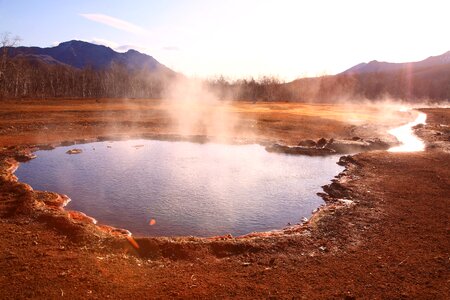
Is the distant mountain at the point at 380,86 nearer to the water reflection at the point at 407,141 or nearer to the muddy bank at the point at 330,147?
the water reflection at the point at 407,141

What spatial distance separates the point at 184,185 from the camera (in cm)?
1559

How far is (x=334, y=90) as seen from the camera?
114188 millimetres

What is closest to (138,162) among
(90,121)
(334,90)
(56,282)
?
(56,282)

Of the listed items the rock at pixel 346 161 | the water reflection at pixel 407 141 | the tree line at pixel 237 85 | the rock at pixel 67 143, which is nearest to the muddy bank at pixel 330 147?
the water reflection at pixel 407 141

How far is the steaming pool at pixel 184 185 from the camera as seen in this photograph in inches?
476

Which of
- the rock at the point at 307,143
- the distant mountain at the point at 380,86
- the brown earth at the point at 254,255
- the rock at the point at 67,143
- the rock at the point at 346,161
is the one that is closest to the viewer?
the brown earth at the point at 254,255

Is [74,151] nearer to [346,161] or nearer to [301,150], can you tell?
[301,150]

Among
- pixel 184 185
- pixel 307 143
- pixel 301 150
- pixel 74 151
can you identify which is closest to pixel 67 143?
pixel 74 151

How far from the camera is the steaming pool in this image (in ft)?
39.6

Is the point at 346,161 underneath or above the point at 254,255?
above

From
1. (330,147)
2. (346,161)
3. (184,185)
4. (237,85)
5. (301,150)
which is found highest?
(237,85)

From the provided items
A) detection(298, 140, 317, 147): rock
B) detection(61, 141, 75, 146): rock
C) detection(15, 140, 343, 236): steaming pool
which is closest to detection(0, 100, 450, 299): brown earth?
detection(15, 140, 343, 236): steaming pool

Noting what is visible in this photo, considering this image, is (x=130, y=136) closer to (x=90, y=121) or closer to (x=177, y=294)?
(x=90, y=121)

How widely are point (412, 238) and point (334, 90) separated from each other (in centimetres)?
11000
